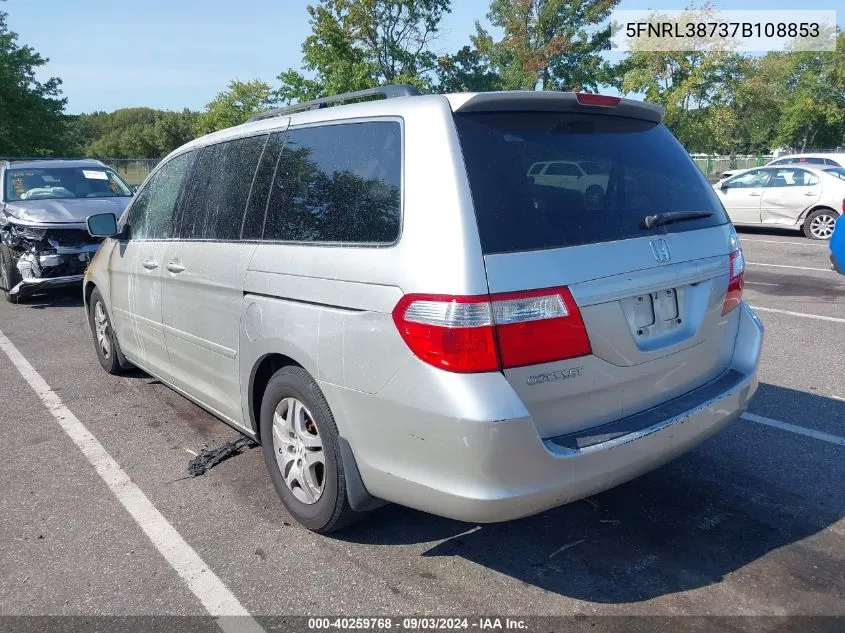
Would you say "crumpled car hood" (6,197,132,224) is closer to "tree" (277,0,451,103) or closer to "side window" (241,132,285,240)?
"side window" (241,132,285,240)

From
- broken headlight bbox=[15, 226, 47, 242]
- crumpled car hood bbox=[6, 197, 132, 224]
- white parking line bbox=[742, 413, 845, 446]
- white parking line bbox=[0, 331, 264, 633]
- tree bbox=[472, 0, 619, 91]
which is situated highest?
tree bbox=[472, 0, 619, 91]

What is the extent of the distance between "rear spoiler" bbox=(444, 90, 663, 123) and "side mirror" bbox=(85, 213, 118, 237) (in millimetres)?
3323

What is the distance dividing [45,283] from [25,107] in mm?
31474

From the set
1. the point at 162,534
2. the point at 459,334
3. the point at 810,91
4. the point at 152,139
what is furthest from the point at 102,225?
the point at 152,139

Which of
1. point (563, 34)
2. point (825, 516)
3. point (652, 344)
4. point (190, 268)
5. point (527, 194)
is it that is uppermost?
point (563, 34)

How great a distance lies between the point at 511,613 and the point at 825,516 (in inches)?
66.8

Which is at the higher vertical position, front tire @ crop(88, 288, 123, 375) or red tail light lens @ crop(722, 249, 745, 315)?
red tail light lens @ crop(722, 249, 745, 315)

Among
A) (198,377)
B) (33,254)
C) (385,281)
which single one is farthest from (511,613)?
(33,254)

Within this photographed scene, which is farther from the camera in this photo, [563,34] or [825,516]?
[563,34]

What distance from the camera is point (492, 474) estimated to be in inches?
95.5

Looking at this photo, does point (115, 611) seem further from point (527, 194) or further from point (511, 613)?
point (527, 194)

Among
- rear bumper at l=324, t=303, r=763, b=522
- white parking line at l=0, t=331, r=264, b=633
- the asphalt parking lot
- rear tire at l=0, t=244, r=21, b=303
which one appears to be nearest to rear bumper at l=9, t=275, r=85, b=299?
rear tire at l=0, t=244, r=21, b=303

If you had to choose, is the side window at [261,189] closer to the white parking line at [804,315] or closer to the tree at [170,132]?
the white parking line at [804,315]

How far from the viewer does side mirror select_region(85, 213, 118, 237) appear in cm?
509
